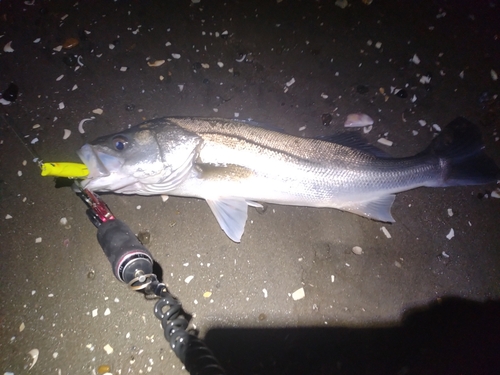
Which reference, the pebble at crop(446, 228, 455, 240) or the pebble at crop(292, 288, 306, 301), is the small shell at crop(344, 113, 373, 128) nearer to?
the pebble at crop(446, 228, 455, 240)

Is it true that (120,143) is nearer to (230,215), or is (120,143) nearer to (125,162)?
(125,162)

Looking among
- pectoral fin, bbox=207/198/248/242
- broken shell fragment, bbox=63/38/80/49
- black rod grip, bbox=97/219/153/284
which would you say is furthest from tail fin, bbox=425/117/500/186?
broken shell fragment, bbox=63/38/80/49

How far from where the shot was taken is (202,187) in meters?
2.23

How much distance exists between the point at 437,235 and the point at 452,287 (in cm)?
41

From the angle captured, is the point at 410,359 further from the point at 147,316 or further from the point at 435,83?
the point at 435,83

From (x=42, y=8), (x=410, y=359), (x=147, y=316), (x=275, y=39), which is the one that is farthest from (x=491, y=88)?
(x=42, y=8)

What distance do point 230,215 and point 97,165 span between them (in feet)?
3.16

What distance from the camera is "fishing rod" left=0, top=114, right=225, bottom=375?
4.72ft

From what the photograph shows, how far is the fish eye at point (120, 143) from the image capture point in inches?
80.8

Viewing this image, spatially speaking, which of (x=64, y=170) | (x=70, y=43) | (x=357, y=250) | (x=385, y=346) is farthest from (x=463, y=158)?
(x=70, y=43)

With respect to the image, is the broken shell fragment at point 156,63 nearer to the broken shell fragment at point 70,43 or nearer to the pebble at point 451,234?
the broken shell fragment at point 70,43

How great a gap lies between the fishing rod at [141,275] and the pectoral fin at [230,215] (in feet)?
2.23

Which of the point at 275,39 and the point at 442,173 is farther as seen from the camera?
the point at 275,39

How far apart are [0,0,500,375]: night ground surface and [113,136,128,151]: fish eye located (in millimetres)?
521
